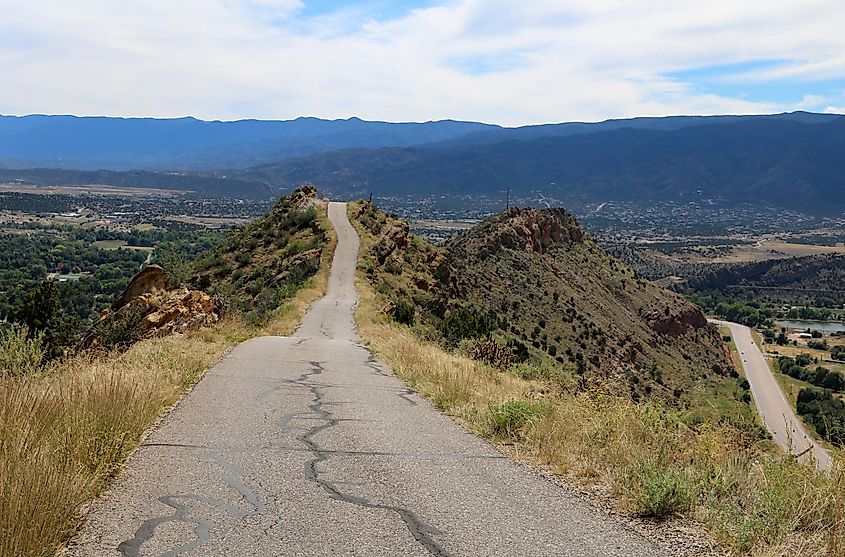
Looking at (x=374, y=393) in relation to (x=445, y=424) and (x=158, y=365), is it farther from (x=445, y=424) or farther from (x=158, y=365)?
(x=158, y=365)

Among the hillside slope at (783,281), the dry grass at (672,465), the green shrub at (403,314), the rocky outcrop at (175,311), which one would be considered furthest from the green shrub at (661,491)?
the hillside slope at (783,281)

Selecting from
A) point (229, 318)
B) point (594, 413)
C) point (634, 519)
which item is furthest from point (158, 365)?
point (229, 318)

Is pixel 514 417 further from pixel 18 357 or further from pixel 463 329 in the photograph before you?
pixel 463 329

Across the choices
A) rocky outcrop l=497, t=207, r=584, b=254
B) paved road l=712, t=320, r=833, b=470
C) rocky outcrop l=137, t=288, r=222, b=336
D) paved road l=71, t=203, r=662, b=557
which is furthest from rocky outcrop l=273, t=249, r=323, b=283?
paved road l=71, t=203, r=662, b=557

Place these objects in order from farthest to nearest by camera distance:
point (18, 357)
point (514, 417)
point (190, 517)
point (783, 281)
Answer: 1. point (783, 281)
2. point (514, 417)
3. point (18, 357)
4. point (190, 517)

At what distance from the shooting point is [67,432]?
5.54 metres

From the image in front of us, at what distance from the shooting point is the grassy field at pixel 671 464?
15.0 ft

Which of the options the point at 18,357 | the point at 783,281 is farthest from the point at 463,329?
the point at 783,281

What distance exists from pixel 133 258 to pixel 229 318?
71924 millimetres

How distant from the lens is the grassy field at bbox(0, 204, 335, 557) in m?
4.09

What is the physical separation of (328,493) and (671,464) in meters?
2.72

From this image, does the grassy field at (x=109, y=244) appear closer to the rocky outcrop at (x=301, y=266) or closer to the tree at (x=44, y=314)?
the rocky outcrop at (x=301, y=266)

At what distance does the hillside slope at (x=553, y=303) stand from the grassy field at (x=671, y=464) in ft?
44.1

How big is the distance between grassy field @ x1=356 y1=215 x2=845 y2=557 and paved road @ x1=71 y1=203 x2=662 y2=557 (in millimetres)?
390
